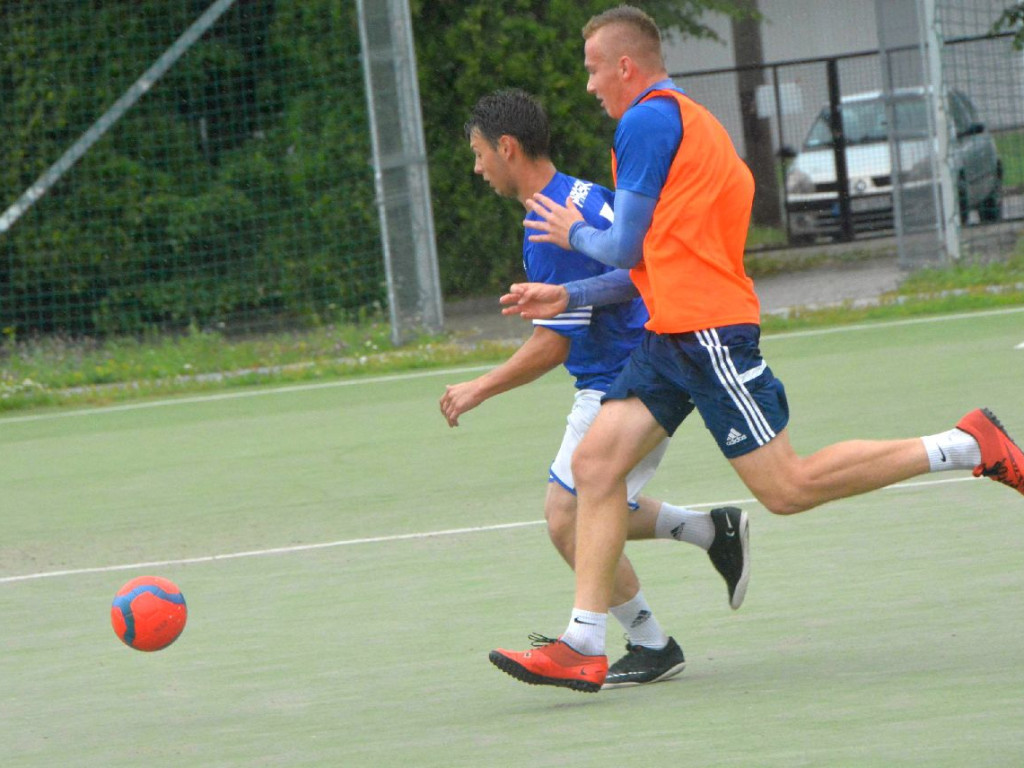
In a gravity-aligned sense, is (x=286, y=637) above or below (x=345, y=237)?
below

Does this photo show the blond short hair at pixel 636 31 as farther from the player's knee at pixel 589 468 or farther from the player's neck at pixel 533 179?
the player's knee at pixel 589 468

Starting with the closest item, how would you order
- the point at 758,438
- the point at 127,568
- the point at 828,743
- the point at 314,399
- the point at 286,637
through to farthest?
the point at 828,743 → the point at 758,438 → the point at 286,637 → the point at 127,568 → the point at 314,399

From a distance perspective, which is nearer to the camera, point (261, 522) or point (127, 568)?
point (127, 568)

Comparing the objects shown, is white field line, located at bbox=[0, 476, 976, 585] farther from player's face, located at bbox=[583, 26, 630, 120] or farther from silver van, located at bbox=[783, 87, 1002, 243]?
silver van, located at bbox=[783, 87, 1002, 243]

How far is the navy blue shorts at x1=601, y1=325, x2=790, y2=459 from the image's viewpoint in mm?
5004

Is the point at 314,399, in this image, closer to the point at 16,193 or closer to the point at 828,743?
the point at 16,193

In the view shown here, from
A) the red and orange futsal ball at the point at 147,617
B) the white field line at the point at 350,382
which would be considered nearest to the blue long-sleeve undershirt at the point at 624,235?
the red and orange futsal ball at the point at 147,617

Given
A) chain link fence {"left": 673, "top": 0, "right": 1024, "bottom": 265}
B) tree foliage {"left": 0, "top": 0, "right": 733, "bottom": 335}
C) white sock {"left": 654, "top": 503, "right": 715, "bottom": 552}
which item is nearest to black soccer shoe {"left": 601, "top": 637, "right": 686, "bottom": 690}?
white sock {"left": 654, "top": 503, "right": 715, "bottom": 552}

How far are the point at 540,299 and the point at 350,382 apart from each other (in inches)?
349

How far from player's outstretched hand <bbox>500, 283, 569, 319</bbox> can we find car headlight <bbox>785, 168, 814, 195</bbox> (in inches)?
621

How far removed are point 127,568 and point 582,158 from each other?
10.5 m

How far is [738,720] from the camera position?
15.1ft

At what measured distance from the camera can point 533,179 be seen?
18.1ft

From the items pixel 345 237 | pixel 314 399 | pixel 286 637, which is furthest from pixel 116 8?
pixel 286 637
